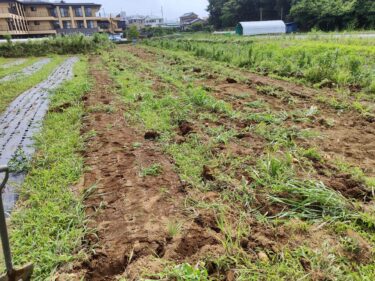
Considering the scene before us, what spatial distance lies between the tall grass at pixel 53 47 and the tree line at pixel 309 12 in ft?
69.3

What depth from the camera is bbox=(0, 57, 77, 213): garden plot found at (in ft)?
13.3

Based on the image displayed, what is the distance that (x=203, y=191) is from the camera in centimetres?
294

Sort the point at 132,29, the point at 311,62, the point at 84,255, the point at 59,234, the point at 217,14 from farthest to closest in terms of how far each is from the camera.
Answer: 1. the point at 217,14
2. the point at 132,29
3. the point at 311,62
4. the point at 59,234
5. the point at 84,255

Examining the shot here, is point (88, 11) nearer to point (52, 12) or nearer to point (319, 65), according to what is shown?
point (52, 12)

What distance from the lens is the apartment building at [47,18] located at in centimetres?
3906

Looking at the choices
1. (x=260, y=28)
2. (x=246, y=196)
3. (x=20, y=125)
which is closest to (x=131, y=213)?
(x=246, y=196)

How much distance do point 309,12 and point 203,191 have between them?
35.1 meters

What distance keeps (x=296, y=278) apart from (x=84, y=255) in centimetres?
153

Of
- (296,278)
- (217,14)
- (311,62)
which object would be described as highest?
(217,14)

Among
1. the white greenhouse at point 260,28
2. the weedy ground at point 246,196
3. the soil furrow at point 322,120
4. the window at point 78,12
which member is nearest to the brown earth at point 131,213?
the weedy ground at point 246,196

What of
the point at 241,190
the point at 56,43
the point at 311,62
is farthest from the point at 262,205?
the point at 56,43

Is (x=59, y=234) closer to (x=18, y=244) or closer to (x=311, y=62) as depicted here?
(x=18, y=244)

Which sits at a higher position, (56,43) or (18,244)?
(56,43)

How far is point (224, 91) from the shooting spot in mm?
6809
